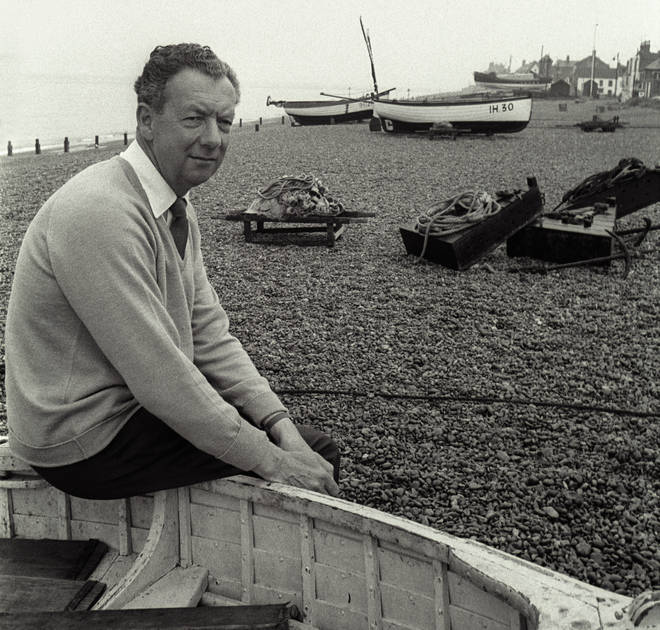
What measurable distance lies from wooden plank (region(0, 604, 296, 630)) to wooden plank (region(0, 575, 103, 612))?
0.24 metres

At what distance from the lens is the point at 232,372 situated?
321cm

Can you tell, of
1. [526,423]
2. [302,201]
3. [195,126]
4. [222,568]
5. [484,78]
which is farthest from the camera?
[484,78]

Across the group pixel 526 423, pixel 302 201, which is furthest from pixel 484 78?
pixel 526 423

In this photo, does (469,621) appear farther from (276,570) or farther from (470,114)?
(470,114)

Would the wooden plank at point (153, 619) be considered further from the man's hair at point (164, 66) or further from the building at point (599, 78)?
the building at point (599, 78)

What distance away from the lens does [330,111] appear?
43.7 m

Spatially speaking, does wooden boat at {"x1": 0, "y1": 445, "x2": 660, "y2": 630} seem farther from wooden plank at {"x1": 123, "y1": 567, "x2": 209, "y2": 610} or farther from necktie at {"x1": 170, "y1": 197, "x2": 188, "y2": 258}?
necktie at {"x1": 170, "y1": 197, "x2": 188, "y2": 258}

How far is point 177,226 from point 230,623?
1295mm

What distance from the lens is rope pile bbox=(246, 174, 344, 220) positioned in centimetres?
1075

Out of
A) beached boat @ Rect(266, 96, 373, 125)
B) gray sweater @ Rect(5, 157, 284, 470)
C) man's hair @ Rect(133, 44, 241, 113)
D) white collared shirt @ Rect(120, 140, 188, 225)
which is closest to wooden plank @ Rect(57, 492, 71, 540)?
gray sweater @ Rect(5, 157, 284, 470)

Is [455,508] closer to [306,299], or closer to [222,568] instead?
[222,568]

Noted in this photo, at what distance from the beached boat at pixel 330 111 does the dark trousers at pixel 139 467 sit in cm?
4159

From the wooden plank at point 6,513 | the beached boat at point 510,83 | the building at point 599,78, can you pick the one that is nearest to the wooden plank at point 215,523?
the wooden plank at point 6,513

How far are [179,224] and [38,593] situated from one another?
135cm
